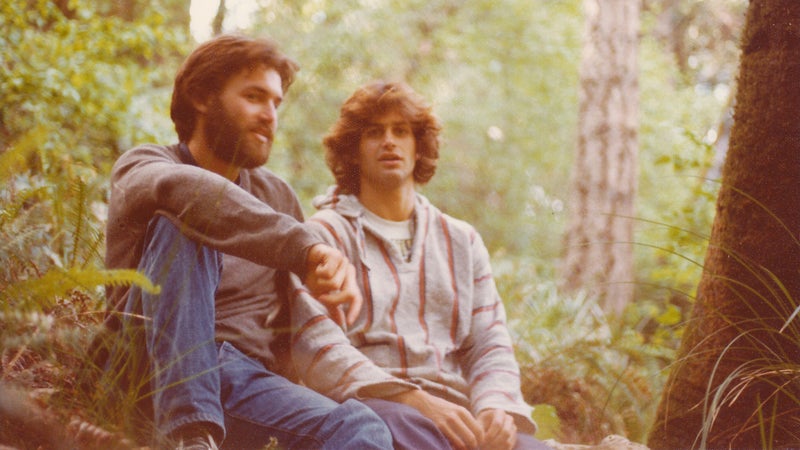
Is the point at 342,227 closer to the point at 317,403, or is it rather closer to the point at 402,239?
the point at 402,239

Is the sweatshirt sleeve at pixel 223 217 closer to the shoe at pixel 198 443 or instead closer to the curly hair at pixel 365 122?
the shoe at pixel 198 443

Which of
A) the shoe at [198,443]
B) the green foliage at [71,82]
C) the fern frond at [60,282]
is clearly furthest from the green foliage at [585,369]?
the green foliage at [71,82]

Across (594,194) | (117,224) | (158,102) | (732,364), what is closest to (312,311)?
(117,224)

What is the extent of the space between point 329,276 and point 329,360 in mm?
501

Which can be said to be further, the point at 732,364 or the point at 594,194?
the point at 594,194

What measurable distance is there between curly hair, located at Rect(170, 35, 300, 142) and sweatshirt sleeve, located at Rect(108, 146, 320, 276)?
2.20 feet

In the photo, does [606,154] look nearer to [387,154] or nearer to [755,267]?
[387,154]

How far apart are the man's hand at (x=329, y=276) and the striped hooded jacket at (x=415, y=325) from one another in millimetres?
407

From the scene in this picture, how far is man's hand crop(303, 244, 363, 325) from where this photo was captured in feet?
7.13

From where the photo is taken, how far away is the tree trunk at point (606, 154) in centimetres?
679

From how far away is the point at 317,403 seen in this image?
2.33 meters

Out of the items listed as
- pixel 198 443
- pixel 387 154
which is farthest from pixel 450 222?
pixel 198 443

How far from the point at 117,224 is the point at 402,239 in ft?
3.58

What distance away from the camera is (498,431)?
2.58m
